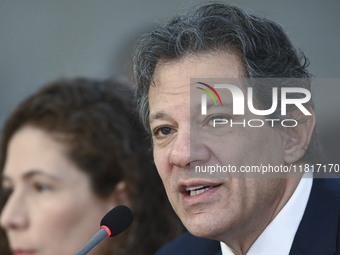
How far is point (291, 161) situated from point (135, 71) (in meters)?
0.77

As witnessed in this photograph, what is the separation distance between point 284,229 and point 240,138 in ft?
1.25

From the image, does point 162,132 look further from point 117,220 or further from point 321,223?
point 321,223

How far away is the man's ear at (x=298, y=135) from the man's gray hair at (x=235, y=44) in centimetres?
6

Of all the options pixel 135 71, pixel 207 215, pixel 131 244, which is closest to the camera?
pixel 207 215

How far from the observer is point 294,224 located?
59.7 inches

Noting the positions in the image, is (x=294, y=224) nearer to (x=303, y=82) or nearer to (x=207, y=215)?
(x=207, y=215)

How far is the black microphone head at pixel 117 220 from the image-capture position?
1407 millimetres

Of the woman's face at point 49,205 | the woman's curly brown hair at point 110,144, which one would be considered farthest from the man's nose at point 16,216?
the woman's curly brown hair at point 110,144

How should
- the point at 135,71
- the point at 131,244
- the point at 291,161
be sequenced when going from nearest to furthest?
the point at 291,161 < the point at 135,71 < the point at 131,244

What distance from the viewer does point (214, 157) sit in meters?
1.48

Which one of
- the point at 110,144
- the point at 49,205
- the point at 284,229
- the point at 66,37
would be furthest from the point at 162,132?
the point at 66,37

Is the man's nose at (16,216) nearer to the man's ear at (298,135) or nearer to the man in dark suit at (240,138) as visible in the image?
the man in dark suit at (240,138)

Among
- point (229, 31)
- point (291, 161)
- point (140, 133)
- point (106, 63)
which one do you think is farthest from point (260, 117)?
point (106, 63)

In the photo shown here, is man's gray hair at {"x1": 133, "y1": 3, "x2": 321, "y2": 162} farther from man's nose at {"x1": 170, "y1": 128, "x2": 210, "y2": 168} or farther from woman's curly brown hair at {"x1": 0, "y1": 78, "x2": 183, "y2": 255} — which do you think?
woman's curly brown hair at {"x1": 0, "y1": 78, "x2": 183, "y2": 255}
